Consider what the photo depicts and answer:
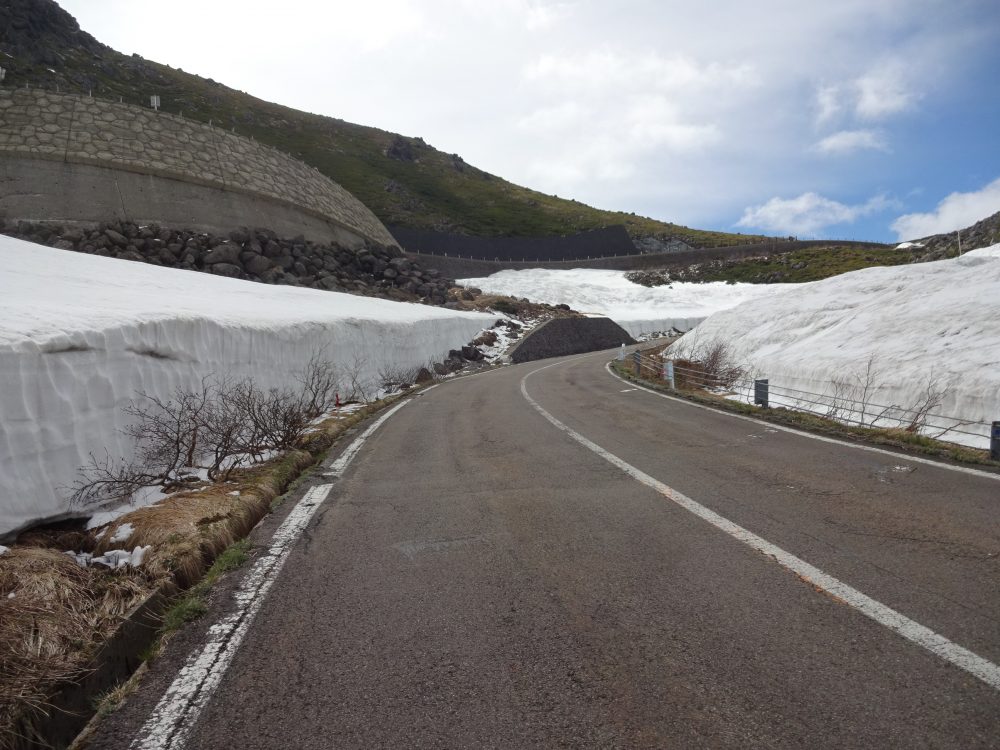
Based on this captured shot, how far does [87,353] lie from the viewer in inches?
239

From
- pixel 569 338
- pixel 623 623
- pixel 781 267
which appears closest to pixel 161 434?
pixel 623 623

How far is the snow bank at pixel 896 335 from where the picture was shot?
888 cm

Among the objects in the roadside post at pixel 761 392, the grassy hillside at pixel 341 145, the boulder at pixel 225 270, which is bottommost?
the roadside post at pixel 761 392

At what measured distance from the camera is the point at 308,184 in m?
36.4

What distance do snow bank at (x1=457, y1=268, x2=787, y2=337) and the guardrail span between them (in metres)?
31.6

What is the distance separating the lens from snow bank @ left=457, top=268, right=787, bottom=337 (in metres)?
49.7

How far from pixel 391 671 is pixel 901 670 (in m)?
2.31

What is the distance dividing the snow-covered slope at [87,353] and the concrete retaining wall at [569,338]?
19.9m

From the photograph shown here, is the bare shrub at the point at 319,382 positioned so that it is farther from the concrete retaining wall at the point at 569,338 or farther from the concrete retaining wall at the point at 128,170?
the concrete retaining wall at the point at 128,170

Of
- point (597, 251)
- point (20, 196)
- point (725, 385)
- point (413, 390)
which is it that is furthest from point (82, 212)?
point (597, 251)

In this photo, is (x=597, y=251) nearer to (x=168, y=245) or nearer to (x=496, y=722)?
(x=168, y=245)

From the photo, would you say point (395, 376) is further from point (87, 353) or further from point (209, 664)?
point (209, 664)

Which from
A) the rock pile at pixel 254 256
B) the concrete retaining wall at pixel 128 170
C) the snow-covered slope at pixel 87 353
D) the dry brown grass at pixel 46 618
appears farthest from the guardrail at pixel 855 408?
the concrete retaining wall at pixel 128 170

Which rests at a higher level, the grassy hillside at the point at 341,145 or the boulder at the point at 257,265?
the grassy hillside at the point at 341,145
